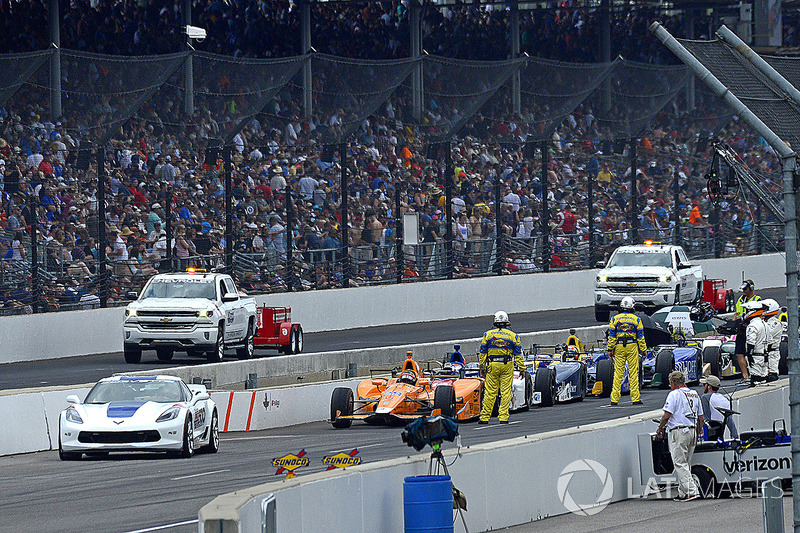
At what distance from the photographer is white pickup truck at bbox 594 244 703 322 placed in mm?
34812

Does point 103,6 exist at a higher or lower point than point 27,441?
higher

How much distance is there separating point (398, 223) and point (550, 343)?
183 inches

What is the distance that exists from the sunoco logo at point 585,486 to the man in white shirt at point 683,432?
750 millimetres

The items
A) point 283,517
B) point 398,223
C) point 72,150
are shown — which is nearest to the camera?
point 283,517

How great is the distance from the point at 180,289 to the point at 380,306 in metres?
7.98

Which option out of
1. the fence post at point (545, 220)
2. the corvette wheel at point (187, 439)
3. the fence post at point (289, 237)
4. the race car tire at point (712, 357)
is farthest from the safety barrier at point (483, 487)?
the fence post at point (545, 220)

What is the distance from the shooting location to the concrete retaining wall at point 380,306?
89.6ft

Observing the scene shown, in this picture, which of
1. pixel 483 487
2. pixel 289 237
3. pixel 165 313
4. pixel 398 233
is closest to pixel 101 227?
pixel 165 313

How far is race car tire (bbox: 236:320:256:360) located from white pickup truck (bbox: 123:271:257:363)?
116 mm

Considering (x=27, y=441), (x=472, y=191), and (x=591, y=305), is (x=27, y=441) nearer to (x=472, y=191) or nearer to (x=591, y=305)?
(x=472, y=191)

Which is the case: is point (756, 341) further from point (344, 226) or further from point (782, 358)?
point (344, 226)

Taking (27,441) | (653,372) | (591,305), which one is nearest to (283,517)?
(27,441)

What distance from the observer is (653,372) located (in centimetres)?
2520

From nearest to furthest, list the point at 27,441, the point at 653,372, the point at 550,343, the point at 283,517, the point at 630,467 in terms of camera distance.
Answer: the point at 283,517, the point at 630,467, the point at 27,441, the point at 653,372, the point at 550,343
